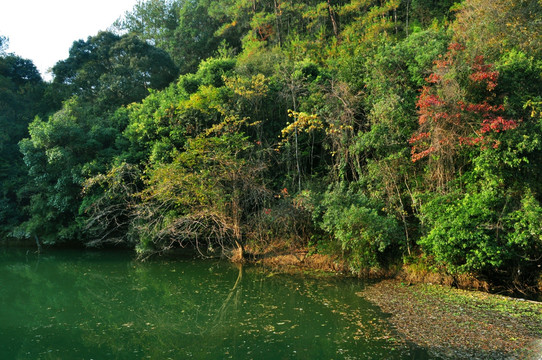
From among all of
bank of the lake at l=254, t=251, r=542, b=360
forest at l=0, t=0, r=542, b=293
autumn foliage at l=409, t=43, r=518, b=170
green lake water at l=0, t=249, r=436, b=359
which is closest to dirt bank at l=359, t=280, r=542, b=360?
bank of the lake at l=254, t=251, r=542, b=360

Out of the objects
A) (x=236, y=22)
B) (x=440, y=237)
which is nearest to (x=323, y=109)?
(x=440, y=237)

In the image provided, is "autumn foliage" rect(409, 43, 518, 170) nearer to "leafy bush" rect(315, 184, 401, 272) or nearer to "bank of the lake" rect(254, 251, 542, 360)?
"leafy bush" rect(315, 184, 401, 272)

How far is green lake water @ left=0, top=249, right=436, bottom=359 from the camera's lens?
625 cm

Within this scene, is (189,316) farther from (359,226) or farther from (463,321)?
(463,321)

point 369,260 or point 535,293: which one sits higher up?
point 369,260

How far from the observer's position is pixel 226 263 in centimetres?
1275

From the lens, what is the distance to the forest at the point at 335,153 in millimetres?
9070

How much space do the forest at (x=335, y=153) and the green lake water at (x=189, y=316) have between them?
1.37m

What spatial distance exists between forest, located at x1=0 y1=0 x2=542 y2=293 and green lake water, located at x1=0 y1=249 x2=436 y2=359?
1.37 meters

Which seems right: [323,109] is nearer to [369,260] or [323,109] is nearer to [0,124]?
[369,260]

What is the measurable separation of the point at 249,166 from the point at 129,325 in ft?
20.5

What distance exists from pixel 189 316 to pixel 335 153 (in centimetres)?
682

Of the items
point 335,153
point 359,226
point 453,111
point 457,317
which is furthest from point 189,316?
point 453,111

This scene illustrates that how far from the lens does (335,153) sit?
40.8ft
